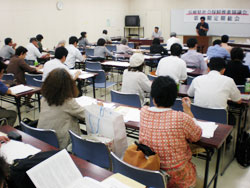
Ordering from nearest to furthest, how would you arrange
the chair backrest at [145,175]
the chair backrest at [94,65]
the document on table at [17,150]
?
the chair backrest at [145,175]
the document on table at [17,150]
the chair backrest at [94,65]

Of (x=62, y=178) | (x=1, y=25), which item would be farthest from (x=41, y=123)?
(x=1, y=25)

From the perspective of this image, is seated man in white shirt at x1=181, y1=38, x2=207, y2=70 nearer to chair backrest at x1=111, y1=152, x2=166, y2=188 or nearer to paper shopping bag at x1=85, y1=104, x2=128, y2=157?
paper shopping bag at x1=85, y1=104, x2=128, y2=157

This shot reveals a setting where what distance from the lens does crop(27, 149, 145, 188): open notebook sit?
1385 millimetres

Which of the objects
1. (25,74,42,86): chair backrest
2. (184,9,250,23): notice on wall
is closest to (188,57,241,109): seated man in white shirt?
(25,74,42,86): chair backrest

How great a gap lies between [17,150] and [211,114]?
1981mm

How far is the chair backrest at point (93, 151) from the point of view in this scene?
1909mm

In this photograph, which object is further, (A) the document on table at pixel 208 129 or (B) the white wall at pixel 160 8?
(B) the white wall at pixel 160 8

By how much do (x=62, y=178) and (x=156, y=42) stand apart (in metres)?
6.04

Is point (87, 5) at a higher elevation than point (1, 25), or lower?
higher

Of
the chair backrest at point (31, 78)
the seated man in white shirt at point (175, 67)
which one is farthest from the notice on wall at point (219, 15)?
the chair backrest at point (31, 78)

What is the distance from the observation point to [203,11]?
1116 cm

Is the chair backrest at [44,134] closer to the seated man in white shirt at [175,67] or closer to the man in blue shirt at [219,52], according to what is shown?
the seated man in white shirt at [175,67]

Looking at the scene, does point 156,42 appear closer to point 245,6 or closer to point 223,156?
point 223,156

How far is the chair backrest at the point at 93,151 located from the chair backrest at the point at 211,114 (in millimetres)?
1272
